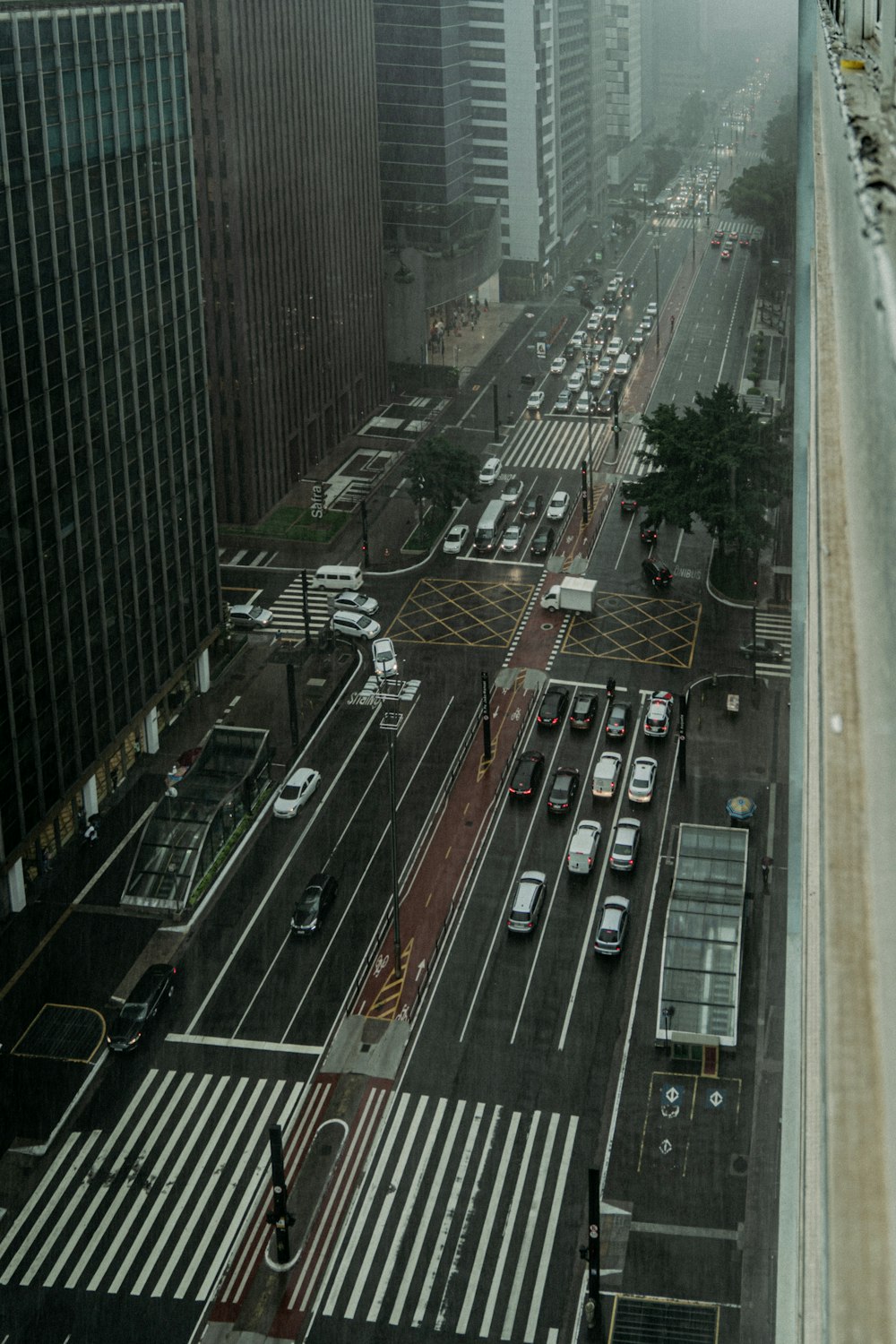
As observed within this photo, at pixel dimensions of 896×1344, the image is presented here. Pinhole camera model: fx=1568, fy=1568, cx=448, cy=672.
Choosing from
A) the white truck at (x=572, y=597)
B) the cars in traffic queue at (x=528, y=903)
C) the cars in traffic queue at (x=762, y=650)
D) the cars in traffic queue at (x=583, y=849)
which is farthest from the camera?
the white truck at (x=572, y=597)

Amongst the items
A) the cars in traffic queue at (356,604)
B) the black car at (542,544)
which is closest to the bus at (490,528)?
the black car at (542,544)

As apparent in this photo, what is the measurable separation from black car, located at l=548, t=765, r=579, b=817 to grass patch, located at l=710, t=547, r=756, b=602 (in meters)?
17.5

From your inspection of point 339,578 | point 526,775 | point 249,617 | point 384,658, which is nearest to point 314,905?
point 526,775

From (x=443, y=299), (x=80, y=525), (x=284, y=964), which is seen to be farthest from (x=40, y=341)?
(x=443, y=299)

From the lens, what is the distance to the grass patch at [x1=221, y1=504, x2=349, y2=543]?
75.1m

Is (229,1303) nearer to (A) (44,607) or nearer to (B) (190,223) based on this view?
(A) (44,607)

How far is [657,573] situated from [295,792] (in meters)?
23.4

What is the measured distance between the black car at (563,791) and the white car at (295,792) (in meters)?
7.94

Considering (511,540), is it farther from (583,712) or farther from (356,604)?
(583,712)

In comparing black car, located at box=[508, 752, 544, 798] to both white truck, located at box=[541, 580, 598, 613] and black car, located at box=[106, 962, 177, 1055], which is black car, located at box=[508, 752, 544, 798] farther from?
black car, located at box=[106, 962, 177, 1055]

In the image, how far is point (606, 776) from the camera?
5178 centimetres

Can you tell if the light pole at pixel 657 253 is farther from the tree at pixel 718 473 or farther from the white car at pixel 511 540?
the tree at pixel 718 473

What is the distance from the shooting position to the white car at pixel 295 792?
50906mm

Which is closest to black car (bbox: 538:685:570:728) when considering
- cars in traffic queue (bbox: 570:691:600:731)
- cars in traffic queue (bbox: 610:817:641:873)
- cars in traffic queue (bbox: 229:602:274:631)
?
cars in traffic queue (bbox: 570:691:600:731)
